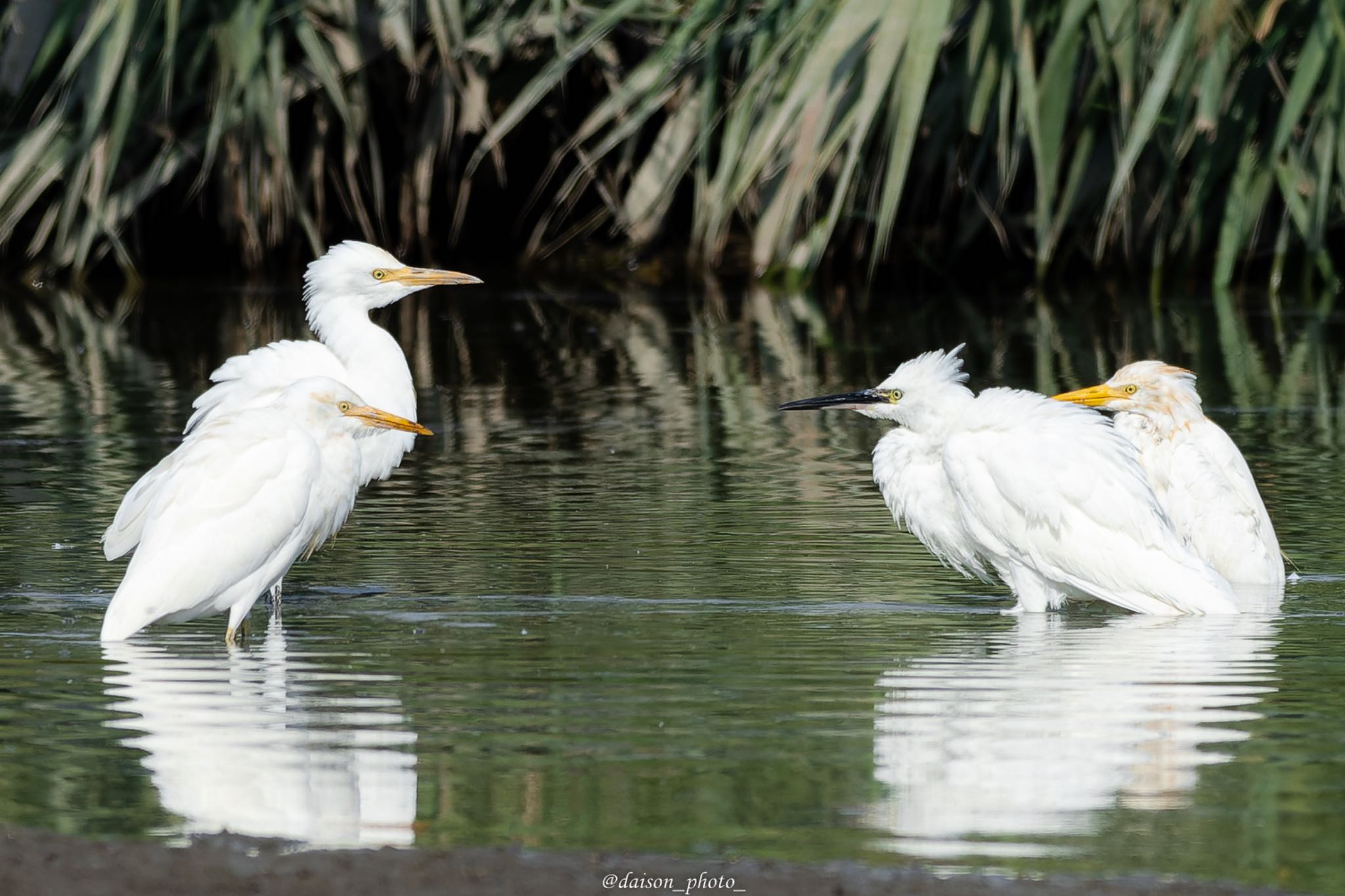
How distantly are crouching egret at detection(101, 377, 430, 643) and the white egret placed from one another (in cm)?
260

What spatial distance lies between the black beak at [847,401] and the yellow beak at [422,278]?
1.64 m

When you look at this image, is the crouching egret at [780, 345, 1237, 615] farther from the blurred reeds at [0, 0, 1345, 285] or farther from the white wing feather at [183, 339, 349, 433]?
the blurred reeds at [0, 0, 1345, 285]

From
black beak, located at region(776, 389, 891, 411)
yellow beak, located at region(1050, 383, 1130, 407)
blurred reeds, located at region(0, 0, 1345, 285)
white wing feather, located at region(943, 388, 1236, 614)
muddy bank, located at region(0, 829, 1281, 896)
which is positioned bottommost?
muddy bank, located at region(0, 829, 1281, 896)

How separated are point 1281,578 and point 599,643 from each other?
2.44 meters

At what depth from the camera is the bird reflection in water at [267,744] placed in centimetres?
449

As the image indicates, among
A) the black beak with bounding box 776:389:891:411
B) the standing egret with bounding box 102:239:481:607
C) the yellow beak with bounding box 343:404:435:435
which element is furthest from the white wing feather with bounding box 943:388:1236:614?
the standing egret with bounding box 102:239:481:607

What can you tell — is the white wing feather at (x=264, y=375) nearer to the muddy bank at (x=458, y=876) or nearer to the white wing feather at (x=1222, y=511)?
the white wing feather at (x=1222, y=511)

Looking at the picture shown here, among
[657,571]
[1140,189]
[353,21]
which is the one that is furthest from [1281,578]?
[353,21]

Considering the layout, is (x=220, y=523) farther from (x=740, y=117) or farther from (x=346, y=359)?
(x=740, y=117)

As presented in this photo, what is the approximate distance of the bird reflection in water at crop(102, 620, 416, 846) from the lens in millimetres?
4492

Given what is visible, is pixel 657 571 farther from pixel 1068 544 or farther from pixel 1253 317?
pixel 1253 317

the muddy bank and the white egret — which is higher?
the white egret

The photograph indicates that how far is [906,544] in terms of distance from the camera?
8.26m

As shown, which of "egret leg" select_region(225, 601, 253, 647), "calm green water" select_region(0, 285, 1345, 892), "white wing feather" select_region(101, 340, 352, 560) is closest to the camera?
"calm green water" select_region(0, 285, 1345, 892)
